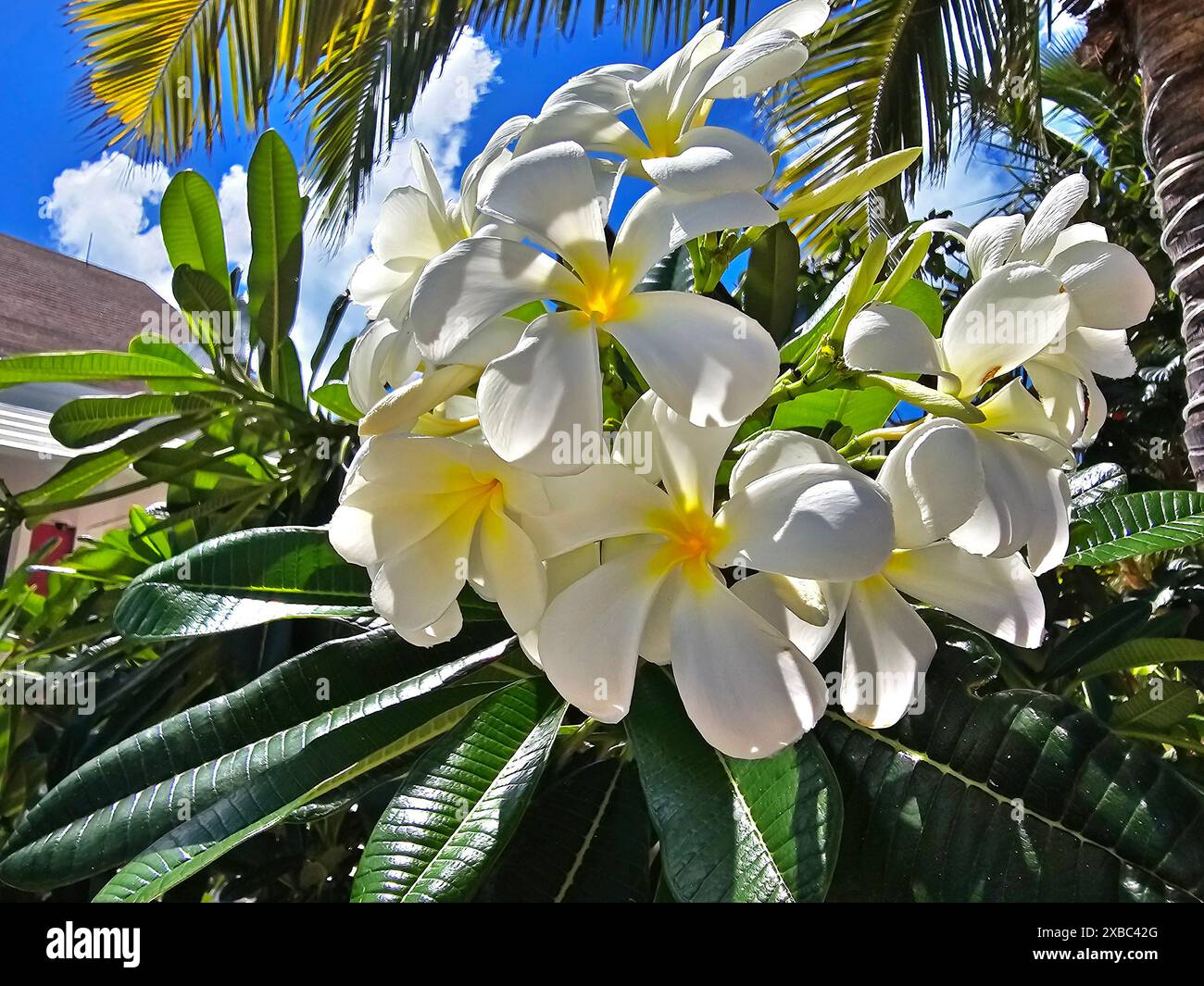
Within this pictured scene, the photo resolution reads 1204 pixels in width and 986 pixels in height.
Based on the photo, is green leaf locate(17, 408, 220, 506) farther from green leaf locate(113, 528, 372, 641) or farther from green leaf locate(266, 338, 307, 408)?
green leaf locate(113, 528, 372, 641)

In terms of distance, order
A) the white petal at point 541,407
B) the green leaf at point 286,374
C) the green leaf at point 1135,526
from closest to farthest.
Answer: the white petal at point 541,407
the green leaf at point 1135,526
the green leaf at point 286,374

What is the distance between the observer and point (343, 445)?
41.9 inches

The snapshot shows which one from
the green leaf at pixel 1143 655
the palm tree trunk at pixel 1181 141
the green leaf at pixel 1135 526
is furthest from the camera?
the palm tree trunk at pixel 1181 141

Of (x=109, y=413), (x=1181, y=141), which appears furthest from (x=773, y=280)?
(x=1181, y=141)

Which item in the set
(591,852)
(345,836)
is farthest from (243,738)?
(345,836)

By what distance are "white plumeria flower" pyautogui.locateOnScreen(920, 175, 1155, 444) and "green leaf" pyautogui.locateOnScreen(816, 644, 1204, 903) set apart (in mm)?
166

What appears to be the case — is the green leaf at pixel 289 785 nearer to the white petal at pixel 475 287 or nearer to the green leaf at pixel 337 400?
the white petal at pixel 475 287

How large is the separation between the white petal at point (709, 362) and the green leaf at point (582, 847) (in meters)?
0.32

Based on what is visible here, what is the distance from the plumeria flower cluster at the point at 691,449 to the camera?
0.37 m

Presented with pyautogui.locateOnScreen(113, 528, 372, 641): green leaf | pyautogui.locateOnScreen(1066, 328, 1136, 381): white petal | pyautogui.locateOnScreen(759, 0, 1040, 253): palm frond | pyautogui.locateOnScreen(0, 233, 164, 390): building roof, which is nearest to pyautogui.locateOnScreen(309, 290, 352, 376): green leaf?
pyautogui.locateOnScreen(113, 528, 372, 641): green leaf

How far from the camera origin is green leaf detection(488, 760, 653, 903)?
0.55 metres

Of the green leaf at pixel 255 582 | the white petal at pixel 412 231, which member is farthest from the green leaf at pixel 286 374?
the white petal at pixel 412 231
